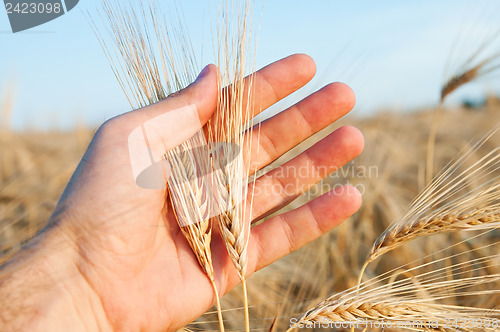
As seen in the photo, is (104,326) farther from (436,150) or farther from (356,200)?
(436,150)

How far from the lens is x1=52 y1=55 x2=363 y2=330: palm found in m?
1.18

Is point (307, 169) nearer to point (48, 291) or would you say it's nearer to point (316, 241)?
point (316, 241)

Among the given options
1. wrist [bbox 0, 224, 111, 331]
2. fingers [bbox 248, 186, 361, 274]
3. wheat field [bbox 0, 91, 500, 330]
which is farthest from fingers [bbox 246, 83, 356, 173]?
wrist [bbox 0, 224, 111, 331]

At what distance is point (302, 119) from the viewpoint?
1641 mm

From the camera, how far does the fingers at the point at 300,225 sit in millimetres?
1476

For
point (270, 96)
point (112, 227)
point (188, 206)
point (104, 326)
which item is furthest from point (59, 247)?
point (270, 96)

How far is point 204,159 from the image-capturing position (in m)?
1.25

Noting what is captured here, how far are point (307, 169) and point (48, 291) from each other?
1020 millimetres

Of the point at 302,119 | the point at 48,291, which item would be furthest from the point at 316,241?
the point at 48,291

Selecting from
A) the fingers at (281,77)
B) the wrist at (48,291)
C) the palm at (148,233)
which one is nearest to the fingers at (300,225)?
the palm at (148,233)

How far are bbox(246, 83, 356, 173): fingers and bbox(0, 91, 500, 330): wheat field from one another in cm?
59

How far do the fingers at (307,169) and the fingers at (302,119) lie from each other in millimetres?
77

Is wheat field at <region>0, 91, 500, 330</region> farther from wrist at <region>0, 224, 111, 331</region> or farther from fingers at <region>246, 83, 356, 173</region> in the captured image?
fingers at <region>246, 83, 356, 173</region>

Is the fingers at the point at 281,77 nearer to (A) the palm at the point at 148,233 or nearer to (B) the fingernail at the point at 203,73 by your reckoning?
(A) the palm at the point at 148,233
